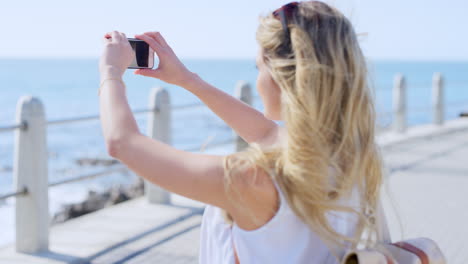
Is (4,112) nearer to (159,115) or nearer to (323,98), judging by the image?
(159,115)

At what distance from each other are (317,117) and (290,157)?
0.36ft

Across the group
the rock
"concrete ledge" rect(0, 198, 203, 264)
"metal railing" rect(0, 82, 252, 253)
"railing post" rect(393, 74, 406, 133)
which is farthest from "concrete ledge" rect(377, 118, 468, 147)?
"metal railing" rect(0, 82, 252, 253)

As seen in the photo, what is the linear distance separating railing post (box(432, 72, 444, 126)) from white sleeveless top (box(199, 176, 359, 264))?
11217 millimetres

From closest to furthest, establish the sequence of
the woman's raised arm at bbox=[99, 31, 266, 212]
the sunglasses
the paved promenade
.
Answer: the woman's raised arm at bbox=[99, 31, 266, 212], the sunglasses, the paved promenade

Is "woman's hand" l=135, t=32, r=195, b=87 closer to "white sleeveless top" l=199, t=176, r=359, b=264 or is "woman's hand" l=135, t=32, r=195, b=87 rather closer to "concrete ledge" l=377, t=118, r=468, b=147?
"white sleeveless top" l=199, t=176, r=359, b=264

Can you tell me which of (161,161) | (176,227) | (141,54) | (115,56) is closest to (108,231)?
(176,227)

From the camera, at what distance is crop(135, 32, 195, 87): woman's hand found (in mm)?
1793

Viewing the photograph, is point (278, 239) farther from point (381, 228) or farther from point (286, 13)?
point (286, 13)

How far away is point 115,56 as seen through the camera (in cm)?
151

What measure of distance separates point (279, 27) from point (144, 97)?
48.0 meters

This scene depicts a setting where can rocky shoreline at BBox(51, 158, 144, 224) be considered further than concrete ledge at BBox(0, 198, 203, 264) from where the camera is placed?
Yes

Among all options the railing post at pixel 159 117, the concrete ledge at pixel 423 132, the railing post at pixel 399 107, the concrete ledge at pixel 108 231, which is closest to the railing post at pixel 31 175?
the concrete ledge at pixel 108 231

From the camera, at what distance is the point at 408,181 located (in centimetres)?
699

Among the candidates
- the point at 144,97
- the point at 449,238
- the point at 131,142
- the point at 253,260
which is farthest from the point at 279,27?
the point at 144,97
